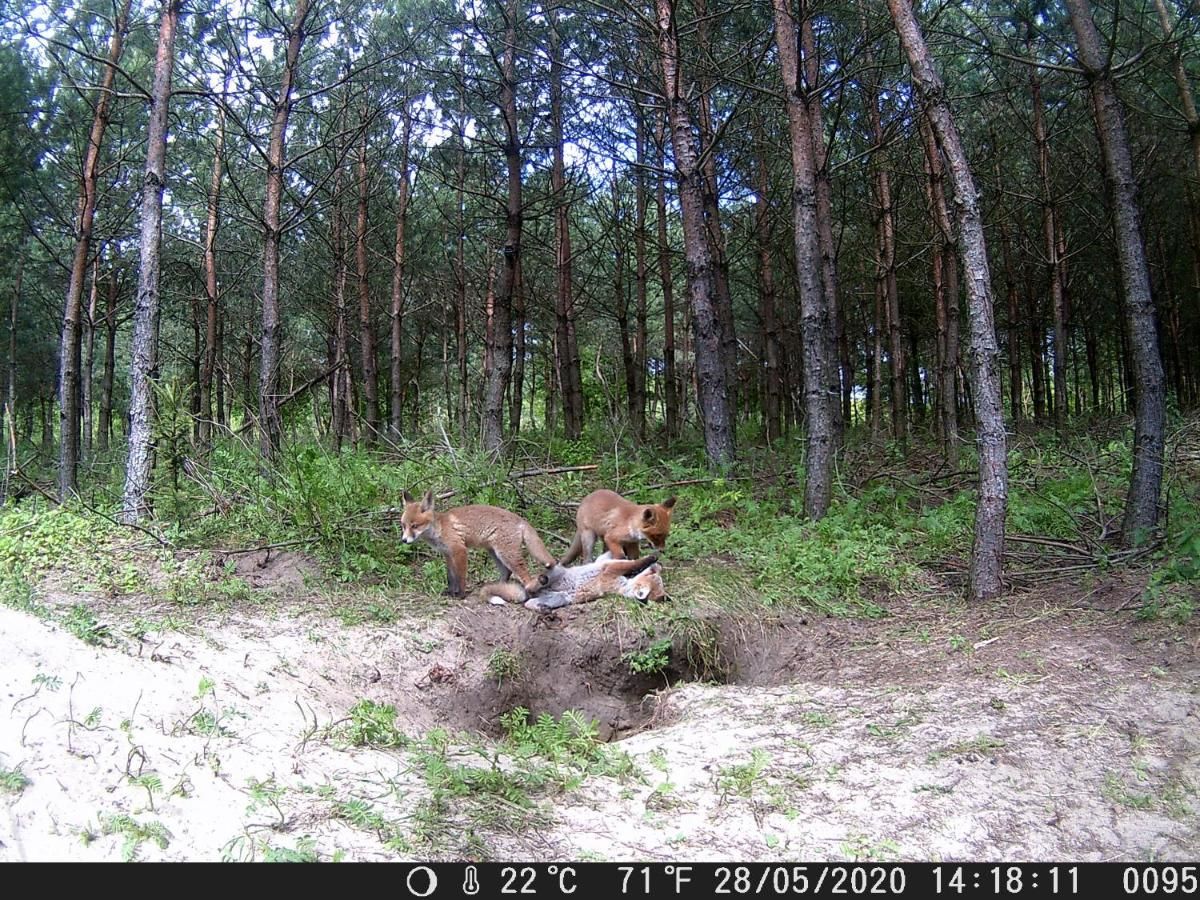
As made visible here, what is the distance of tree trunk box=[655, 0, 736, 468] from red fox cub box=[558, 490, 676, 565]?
130 inches

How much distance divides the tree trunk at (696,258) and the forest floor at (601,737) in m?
4.73

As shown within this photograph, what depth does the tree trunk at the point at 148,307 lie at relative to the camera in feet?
31.6

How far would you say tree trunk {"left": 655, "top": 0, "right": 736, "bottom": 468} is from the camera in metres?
10.9

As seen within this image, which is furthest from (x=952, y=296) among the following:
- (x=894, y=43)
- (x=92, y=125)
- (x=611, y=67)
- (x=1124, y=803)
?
(x=92, y=125)

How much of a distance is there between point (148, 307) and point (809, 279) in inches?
322

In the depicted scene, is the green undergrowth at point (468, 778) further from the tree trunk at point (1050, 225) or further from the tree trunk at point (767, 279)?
the tree trunk at point (1050, 225)

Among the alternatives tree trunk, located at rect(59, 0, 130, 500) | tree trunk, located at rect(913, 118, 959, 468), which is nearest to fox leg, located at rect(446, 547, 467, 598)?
tree trunk, located at rect(913, 118, 959, 468)

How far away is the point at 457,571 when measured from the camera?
769 cm

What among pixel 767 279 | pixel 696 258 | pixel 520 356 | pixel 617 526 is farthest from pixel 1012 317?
pixel 617 526

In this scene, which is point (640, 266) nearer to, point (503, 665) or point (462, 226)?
point (462, 226)

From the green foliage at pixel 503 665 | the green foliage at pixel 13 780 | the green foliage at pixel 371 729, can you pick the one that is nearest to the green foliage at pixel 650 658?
the green foliage at pixel 503 665

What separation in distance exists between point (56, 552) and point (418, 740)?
5.72m

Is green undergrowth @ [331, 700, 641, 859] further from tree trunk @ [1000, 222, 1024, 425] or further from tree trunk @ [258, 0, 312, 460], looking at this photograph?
tree trunk @ [1000, 222, 1024, 425]

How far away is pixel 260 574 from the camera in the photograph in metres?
8.13
